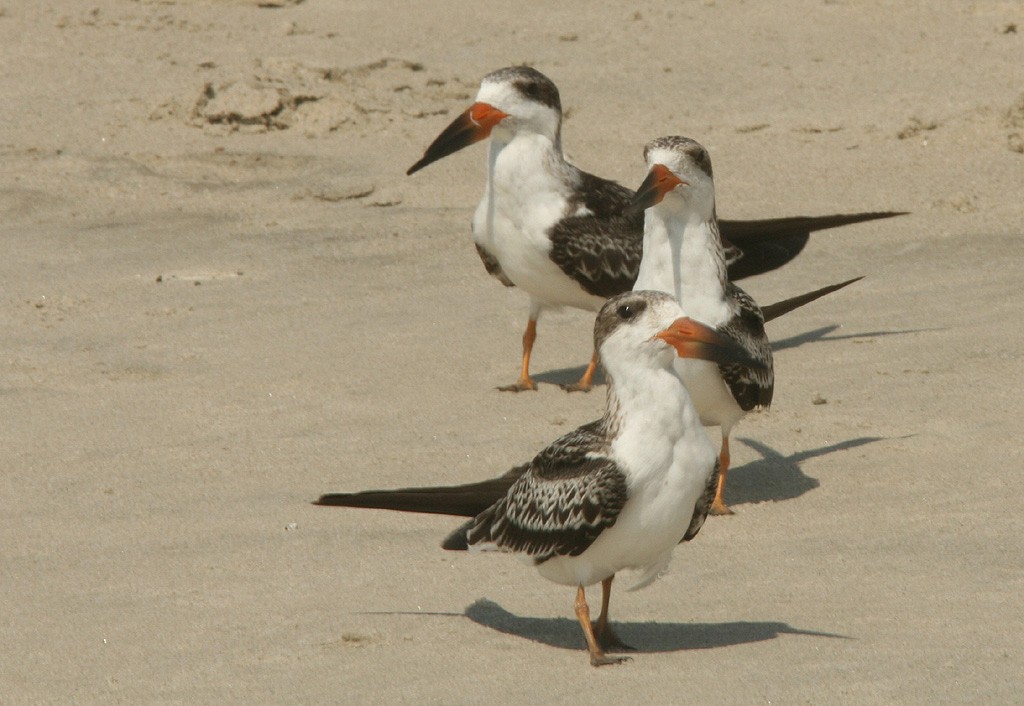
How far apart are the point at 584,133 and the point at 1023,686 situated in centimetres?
705

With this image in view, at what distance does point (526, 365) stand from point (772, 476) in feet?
5.42

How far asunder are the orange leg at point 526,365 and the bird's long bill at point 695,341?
3056 mm

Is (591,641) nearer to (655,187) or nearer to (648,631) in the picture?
(648,631)

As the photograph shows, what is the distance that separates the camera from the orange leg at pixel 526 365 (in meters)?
8.38

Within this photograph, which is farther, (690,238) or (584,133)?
(584,133)

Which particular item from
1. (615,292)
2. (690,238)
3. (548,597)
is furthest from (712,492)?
(615,292)

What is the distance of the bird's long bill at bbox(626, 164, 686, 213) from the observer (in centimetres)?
677

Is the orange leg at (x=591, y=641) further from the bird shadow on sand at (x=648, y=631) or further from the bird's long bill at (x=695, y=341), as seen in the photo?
the bird's long bill at (x=695, y=341)

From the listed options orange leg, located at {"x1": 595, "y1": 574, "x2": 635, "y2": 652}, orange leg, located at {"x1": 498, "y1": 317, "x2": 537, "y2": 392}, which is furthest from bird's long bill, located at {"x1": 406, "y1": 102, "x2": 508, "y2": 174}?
orange leg, located at {"x1": 595, "y1": 574, "x2": 635, "y2": 652}

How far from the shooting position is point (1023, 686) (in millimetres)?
4980

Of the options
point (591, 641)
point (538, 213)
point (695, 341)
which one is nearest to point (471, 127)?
point (538, 213)

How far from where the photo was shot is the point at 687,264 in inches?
270

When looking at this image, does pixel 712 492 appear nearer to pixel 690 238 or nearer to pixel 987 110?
pixel 690 238

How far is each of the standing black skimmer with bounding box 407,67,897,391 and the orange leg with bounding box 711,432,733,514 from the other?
1.40m
